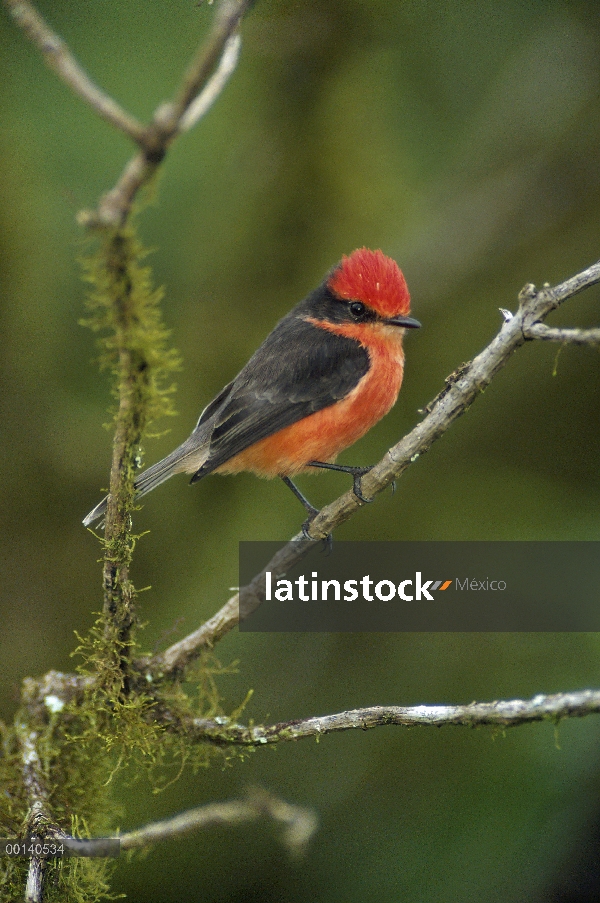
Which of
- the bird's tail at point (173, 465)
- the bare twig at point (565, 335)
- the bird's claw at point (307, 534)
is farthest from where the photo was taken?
the bird's tail at point (173, 465)

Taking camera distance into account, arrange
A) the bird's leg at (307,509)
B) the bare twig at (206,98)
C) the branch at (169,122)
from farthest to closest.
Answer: the bird's leg at (307,509)
the bare twig at (206,98)
the branch at (169,122)

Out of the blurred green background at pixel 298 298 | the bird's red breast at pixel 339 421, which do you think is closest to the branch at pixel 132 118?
the bird's red breast at pixel 339 421

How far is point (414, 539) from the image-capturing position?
3854mm

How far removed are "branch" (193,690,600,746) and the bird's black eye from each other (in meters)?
1.80

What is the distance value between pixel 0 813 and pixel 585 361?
10.6 ft

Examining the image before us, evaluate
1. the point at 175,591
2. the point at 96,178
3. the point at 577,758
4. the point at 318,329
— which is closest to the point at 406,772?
the point at 577,758

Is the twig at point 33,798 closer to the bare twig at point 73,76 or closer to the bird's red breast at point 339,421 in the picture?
the bird's red breast at point 339,421

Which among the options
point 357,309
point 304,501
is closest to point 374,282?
point 357,309

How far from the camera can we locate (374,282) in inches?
131

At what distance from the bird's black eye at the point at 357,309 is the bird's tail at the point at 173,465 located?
0.85 meters

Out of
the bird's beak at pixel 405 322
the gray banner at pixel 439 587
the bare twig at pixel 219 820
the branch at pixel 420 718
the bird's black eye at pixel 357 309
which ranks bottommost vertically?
the bare twig at pixel 219 820

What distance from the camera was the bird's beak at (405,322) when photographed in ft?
10.9

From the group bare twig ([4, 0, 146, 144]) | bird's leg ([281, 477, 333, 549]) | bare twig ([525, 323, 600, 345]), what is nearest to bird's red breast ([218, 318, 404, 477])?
bird's leg ([281, 477, 333, 549])

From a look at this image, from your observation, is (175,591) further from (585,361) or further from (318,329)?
(585,361)
